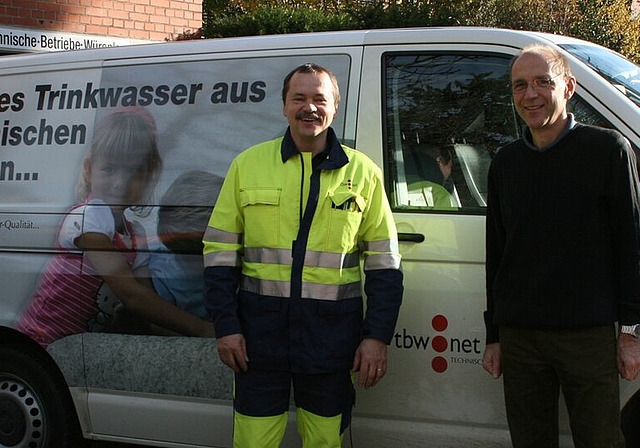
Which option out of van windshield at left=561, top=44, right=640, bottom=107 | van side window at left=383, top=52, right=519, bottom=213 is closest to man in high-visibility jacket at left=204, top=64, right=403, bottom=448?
van side window at left=383, top=52, right=519, bottom=213

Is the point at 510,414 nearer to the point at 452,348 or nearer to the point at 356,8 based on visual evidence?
the point at 452,348

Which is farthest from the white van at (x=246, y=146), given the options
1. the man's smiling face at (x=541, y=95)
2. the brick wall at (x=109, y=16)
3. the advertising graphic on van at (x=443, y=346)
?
the brick wall at (x=109, y=16)

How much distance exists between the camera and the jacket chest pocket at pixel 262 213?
3.41m

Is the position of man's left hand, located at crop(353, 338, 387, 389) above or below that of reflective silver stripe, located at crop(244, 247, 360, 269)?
below

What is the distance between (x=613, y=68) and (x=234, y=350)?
6.52ft

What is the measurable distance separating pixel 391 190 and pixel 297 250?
624mm

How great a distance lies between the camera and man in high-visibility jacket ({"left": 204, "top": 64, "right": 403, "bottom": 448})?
341 centimetres

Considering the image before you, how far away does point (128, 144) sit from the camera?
4.26 m

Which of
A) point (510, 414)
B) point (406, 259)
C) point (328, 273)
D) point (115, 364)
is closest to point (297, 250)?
point (328, 273)

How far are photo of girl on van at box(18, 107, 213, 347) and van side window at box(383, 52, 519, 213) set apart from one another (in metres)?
1.15

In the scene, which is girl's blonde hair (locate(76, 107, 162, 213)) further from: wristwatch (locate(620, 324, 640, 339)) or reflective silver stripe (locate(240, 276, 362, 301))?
wristwatch (locate(620, 324, 640, 339))

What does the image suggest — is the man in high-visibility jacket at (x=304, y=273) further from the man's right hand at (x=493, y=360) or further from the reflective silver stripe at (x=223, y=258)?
the man's right hand at (x=493, y=360)

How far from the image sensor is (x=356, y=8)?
18.9 metres

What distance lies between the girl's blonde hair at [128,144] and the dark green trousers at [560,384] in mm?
1815
